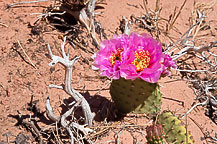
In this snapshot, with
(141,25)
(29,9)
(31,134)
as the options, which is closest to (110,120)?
(31,134)

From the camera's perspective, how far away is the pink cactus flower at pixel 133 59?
135 cm

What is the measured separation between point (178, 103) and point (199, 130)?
0.25 meters

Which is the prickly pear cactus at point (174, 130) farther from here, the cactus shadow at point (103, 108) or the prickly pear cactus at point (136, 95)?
the cactus shadow at point (103, 108)

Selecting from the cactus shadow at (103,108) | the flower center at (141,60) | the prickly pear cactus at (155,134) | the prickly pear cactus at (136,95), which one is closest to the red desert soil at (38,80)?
the cactus shadow at (103,108)

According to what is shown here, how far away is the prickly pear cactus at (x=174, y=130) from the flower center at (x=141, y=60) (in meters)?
0.37

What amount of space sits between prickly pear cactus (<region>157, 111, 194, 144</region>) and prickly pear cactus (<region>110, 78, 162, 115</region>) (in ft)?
0.32

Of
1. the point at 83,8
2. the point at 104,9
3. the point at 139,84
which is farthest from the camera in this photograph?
the point at 104,9

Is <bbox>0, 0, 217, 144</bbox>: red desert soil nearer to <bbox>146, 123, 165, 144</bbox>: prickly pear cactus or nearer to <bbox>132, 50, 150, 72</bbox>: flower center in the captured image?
<bbox>146, 123, 165, 144</bbox>: prickly pear cactus

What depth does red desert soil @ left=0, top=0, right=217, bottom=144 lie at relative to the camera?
5.56 feet

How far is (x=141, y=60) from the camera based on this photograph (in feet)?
4.68

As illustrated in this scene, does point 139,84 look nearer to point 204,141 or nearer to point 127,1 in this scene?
point 204,141

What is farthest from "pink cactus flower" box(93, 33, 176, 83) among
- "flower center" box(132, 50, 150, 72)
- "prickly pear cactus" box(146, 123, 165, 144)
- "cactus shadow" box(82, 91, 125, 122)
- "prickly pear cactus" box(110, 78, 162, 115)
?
"cactus shadow" box(82, 91, 125, 122)

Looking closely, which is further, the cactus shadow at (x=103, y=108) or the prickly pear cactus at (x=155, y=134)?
the cactus shadow at (x=103, y=108)

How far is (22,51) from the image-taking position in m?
2.06
